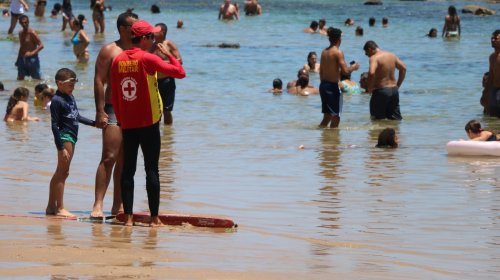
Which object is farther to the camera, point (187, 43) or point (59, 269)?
point (187, 43)

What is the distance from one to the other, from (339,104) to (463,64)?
1486 cm

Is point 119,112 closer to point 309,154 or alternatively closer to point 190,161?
point 190,161

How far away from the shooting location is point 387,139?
1441 cm

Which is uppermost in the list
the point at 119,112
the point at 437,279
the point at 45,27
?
the point at 119,112

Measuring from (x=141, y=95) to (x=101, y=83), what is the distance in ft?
1.77

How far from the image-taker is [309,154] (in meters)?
13.9

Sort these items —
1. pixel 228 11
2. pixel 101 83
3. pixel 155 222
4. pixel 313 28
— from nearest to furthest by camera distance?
pixel 155 222, pixel 101 83, pixel 313 28, pixel 228 11

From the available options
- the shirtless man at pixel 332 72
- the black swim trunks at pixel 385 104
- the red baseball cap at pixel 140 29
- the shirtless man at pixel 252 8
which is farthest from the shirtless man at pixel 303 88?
the shirtless man at pixel 252 8

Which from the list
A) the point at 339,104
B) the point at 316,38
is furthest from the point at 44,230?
the point at 316,38

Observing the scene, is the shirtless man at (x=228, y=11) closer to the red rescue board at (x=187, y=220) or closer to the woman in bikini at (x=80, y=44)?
the woman in bikini at (x=80, y=44)

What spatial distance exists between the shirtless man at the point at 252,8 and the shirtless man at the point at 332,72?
120 feet

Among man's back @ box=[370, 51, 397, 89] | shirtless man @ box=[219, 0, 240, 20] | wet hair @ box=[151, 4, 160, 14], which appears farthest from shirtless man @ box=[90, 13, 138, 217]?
wet hair @ box=[151, 4, 160, 14]

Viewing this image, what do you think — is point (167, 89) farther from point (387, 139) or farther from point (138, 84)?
point (138, 84)

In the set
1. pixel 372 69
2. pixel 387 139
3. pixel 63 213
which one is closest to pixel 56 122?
pixel 63 213
